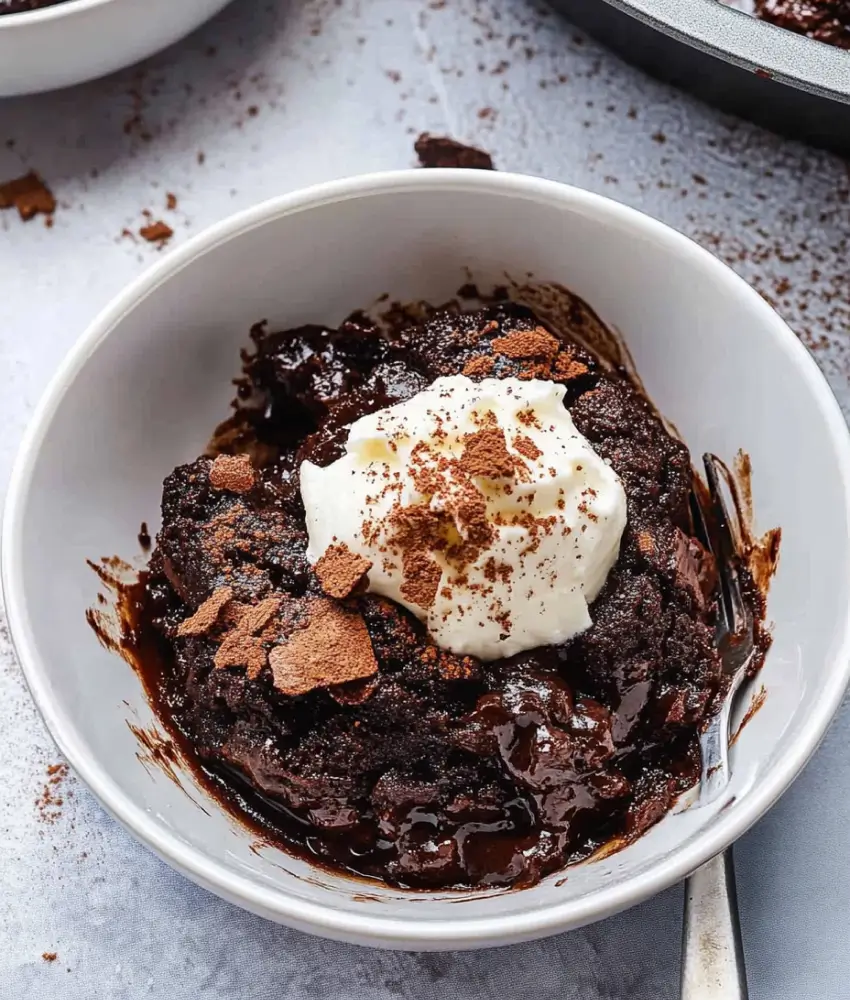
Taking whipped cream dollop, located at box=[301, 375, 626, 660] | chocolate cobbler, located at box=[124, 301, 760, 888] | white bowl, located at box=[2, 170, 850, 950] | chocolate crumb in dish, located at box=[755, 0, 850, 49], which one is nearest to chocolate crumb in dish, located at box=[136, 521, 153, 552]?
white bowl, located at box=[2, 170, 850, 950]

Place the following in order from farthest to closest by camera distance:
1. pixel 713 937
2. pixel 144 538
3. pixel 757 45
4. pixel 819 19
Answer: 1. pixel 819 19
2. pixel 144 538
3. pixel 757 45
4. pixel 713 937

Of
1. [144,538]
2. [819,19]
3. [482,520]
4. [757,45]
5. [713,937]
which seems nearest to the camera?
[482,520]

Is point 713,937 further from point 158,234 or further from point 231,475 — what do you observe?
point 158,234

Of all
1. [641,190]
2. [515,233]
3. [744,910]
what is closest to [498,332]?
[515,233]

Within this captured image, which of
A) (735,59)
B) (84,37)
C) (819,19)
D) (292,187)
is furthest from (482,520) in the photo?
(819,19)

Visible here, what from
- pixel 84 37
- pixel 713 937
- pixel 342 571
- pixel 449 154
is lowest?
pixel 713 937

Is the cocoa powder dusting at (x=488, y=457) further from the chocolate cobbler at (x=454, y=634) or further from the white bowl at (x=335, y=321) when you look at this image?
the white bowl at (x=335, y=321)

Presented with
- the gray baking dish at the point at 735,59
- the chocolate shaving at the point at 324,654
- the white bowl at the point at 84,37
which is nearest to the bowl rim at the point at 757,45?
the gray baking dish at the point at 735,59

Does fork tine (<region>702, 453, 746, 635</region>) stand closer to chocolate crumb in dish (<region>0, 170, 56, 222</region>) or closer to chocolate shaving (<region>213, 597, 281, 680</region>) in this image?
chocolate shaving (<region>213, 597, 281, 680</region>)
